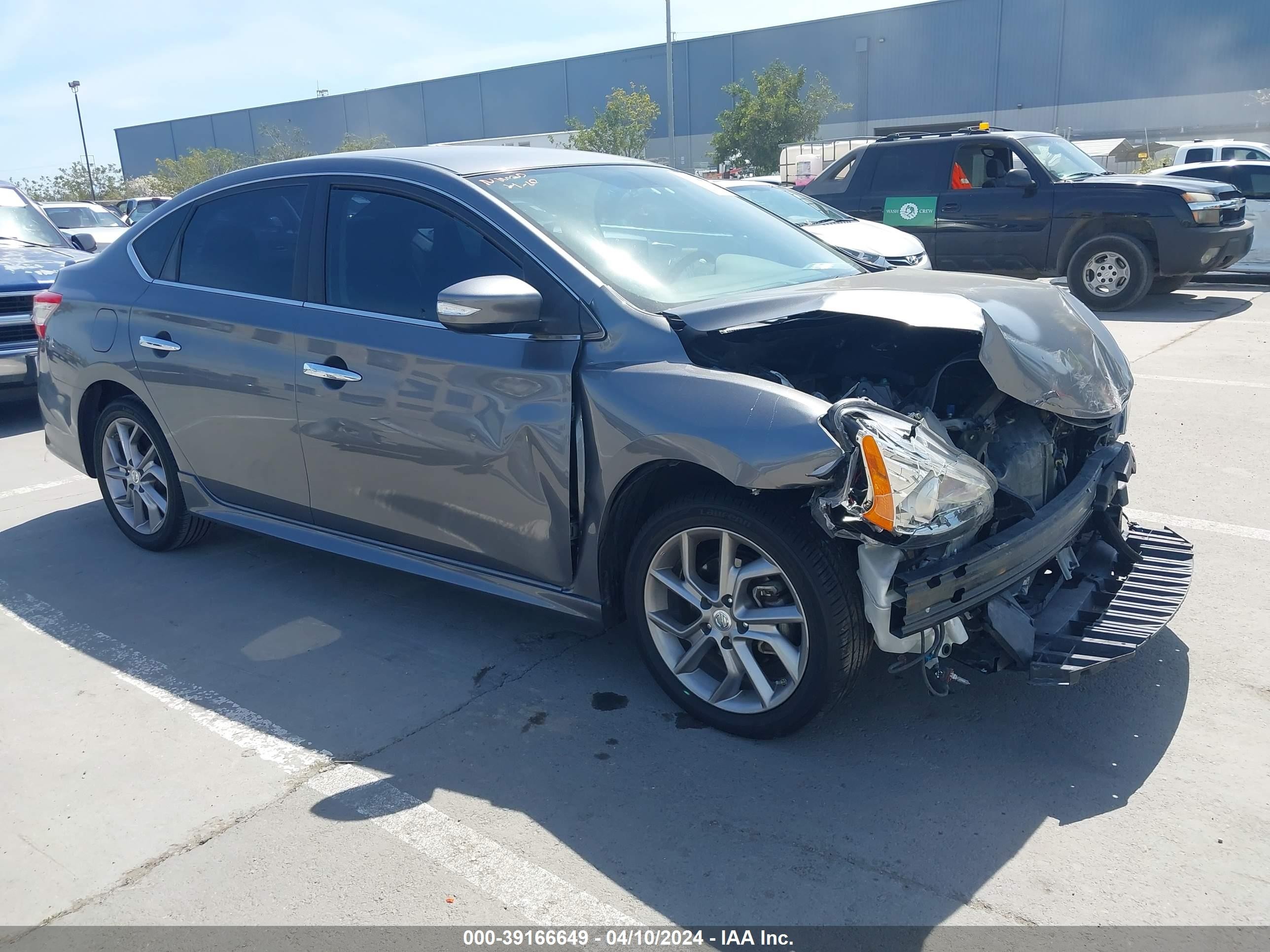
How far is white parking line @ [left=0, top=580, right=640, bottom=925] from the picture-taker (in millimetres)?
2551

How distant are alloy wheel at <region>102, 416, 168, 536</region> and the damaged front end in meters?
3.12

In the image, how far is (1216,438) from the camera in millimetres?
6375

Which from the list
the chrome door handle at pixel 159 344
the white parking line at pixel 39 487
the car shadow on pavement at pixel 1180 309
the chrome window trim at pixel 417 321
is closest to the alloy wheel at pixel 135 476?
the chrome door handle at pixel 159 344

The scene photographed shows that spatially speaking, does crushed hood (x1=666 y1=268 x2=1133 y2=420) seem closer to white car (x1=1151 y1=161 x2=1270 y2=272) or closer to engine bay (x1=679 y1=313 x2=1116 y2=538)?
engine bay (x1=679 y1=313 x2=1116 y2=538)

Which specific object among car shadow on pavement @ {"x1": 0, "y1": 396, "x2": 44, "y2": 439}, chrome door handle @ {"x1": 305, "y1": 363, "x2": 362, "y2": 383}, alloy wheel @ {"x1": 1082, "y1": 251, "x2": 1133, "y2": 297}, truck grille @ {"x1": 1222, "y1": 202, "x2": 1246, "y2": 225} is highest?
chrome door handle @ {"x1": 305, "y1": 363, "x2": 362, "y2": 383}

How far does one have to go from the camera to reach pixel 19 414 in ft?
29.7

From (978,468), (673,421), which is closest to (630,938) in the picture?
(673,421)

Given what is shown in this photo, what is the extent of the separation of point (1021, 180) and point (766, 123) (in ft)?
95.0

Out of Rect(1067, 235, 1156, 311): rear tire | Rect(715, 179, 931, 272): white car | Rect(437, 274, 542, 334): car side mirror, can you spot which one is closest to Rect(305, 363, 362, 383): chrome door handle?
Rect(437, 274, 542, 334): car side mirror

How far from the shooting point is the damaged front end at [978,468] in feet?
9.21

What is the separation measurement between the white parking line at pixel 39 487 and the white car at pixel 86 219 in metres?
13.9

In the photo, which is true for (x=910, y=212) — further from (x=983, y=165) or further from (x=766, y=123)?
(x=766, y=123)

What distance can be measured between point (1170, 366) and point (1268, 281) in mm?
7056

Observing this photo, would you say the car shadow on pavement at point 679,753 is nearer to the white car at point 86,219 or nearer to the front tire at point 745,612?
the front tire at point 745,612
